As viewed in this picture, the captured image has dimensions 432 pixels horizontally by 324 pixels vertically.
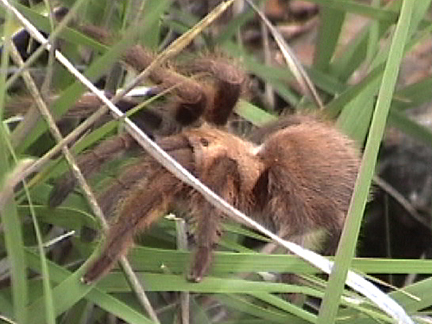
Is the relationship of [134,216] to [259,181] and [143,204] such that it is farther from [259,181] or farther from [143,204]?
[259,181]

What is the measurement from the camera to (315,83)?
1.73 m

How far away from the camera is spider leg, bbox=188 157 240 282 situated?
1.22 m

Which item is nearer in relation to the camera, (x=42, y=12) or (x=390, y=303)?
(x=390, y=303)

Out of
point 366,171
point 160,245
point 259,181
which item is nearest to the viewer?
point 366,171

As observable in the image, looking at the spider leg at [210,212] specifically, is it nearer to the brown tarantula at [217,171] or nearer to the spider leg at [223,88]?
the brown tarantula at [217,171]

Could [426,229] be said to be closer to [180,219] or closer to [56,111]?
[180,219]

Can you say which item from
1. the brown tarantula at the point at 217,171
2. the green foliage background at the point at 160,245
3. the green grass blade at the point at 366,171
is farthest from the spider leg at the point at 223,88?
the green grass blade at the point at 366,171

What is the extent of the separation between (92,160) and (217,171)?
0.55 ft

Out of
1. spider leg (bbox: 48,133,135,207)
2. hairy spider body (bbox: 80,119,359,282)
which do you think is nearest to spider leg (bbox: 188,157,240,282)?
hairy spider body (bbox: 80,119,359,282)

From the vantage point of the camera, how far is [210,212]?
1.25 metres

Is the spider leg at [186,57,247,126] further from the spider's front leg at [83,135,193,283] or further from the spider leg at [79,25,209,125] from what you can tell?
→ the spider's front leg at [83,135,193,283]

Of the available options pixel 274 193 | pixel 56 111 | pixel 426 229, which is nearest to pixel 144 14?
pixel 56 111

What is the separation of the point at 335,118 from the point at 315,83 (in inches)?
5.4

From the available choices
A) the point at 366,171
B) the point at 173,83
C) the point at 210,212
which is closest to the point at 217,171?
the point at 210,212
